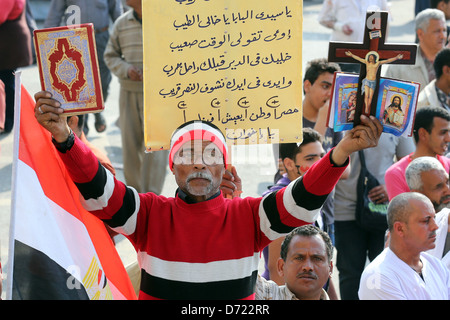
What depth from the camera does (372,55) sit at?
11.2ft

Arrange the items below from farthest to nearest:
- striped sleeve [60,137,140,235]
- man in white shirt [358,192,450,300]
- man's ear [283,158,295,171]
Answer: man's ear [283,158,295,171] → man in white shirt [358,192,450,300] → striped sleeve [60,137,140,235]

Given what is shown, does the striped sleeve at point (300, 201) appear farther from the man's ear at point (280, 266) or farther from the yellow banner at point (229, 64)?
the man's ear at point (280, 266)

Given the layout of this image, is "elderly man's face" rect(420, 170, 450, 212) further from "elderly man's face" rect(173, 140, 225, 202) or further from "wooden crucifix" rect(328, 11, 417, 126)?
"elderly man's face" rect(173, 140, 225, 202)

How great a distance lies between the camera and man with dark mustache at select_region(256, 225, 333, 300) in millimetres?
4168

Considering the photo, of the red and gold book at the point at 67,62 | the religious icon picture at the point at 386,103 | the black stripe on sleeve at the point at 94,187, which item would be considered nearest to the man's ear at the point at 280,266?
the religious icon picture at the point at 386,103

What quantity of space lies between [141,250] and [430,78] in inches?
195

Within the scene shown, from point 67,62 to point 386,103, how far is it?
1364 mm

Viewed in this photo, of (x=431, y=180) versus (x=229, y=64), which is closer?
(x=229, y=64)

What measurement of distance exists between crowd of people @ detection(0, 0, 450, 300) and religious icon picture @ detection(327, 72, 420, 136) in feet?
0.25

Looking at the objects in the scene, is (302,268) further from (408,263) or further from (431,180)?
(431,180)

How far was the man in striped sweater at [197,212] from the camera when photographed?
3.29m

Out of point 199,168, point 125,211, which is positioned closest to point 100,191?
point 125,211

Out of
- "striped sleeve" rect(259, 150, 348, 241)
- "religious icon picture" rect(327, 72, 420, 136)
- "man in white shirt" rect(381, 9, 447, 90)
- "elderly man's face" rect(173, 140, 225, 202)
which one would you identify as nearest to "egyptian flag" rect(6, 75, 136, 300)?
"elderly man's face" rect(173, 140, 225, 202)

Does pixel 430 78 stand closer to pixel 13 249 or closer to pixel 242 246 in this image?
pixel 242 246
